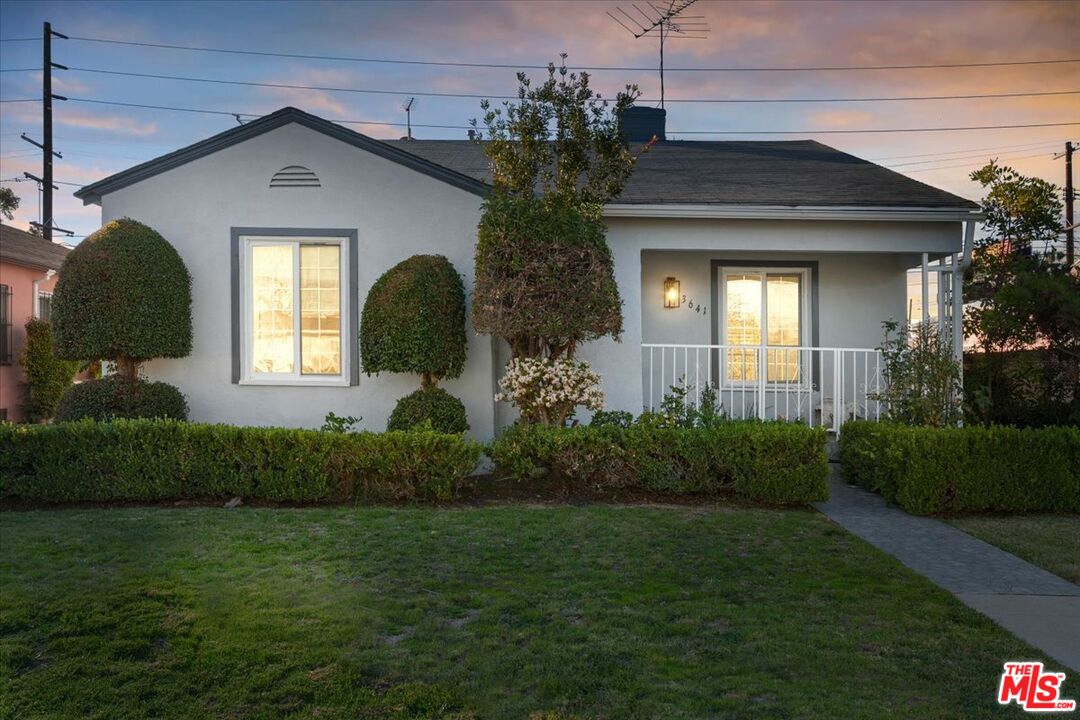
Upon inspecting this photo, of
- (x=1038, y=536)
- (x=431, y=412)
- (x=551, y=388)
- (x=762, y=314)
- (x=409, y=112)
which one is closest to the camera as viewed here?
(x=1038, y=536)

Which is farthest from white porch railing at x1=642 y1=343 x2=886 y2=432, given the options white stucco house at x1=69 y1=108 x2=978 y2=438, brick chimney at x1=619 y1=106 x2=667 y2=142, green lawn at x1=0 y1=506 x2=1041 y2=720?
brick chimney at x1=619 y1=106 x2=667 y2=142

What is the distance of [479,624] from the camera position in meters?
5.18

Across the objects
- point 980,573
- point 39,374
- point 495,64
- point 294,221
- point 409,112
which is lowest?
point 980,573

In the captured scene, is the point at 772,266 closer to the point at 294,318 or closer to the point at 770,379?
the point at 770,379

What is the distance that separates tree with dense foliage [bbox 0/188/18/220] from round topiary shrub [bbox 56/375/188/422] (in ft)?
66.9

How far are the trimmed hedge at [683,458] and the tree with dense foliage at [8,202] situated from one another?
24278 millimetres

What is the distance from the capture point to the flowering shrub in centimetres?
969

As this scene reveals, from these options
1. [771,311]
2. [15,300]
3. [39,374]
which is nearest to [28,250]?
[15,300]

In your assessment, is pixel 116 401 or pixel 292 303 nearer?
pixel 116 401

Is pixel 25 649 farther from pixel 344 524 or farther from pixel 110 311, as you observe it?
pixel 110 311

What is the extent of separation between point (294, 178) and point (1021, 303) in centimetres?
857

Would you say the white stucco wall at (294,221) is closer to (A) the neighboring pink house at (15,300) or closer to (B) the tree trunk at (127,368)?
(B) the tree trunk at (127,368)

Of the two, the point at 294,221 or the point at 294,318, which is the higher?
the point at 294,221

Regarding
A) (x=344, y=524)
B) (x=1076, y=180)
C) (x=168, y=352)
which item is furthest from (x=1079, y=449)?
(x=1076, y=180)
